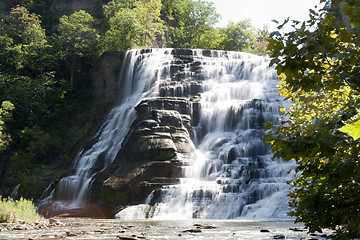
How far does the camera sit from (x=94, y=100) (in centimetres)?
4219

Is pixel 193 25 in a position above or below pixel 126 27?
above

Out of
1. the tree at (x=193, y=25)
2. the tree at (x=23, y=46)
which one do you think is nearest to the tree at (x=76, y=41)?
the tree at (x=23, y=46)

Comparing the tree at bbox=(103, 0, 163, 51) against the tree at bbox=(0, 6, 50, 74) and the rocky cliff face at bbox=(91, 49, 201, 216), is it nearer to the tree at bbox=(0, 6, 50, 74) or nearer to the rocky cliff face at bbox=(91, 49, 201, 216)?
the tree at bbox=(0, 6, 50, 74)

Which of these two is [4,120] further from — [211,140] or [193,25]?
[193,25]

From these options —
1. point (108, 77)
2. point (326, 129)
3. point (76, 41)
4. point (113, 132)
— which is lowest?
point (326, 129)

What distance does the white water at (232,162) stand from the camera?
20719 millimetres

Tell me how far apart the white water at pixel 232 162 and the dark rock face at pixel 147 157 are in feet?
3.17

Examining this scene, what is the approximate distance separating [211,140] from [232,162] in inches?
157

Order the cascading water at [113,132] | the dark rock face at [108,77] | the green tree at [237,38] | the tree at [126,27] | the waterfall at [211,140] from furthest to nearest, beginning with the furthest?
the green tree at [237,38], the tree at [126,27], the dark rock face at [108,77], the cascading water at [113,132], the waterfall at [211,140]

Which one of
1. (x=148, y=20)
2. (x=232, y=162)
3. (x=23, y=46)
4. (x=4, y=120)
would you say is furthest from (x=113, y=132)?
(x=148, y=20)

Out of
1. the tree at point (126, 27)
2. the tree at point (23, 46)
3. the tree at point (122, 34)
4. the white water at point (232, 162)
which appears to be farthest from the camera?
the tree at point (126, 27)

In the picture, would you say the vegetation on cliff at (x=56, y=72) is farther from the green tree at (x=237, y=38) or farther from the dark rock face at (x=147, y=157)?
the dark rock face at (x=147, y=157)

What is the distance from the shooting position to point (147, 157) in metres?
25.6

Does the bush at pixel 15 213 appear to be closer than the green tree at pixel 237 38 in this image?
Yes
